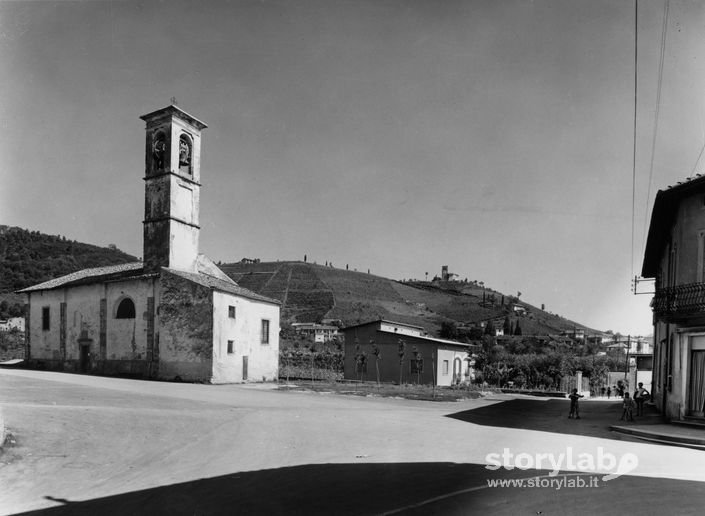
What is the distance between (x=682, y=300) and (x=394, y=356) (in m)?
23.6

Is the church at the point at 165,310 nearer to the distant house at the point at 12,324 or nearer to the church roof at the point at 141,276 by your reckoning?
the church roof at the point at 141,276

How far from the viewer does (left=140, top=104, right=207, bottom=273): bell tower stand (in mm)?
33469

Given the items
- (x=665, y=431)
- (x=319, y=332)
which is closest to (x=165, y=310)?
(x=665, y=431)

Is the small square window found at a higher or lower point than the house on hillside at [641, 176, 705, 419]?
lower

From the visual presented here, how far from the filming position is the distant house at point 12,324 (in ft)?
182

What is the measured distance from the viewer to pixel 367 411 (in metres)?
17.9

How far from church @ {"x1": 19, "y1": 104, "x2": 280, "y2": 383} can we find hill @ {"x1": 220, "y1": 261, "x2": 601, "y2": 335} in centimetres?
5435

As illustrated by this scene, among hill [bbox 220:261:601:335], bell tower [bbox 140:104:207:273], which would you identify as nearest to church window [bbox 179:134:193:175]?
bell tower [bbox 140:104:207:273]

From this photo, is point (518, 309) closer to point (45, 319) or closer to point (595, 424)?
point (45, 319)

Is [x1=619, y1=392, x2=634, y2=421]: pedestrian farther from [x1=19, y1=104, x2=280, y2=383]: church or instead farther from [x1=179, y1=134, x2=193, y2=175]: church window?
[x1=179, y1=134, x2=193, y2=175]: church window

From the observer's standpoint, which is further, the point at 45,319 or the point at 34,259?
the point at 34,259

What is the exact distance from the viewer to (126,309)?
3359 cm

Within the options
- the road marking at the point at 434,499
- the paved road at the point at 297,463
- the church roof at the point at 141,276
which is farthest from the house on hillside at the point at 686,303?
the church roof at the point at 141,276

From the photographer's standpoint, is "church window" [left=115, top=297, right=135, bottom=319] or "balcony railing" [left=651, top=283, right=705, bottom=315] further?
"church window" [left=115, top=297, right=135, bottom=319]
